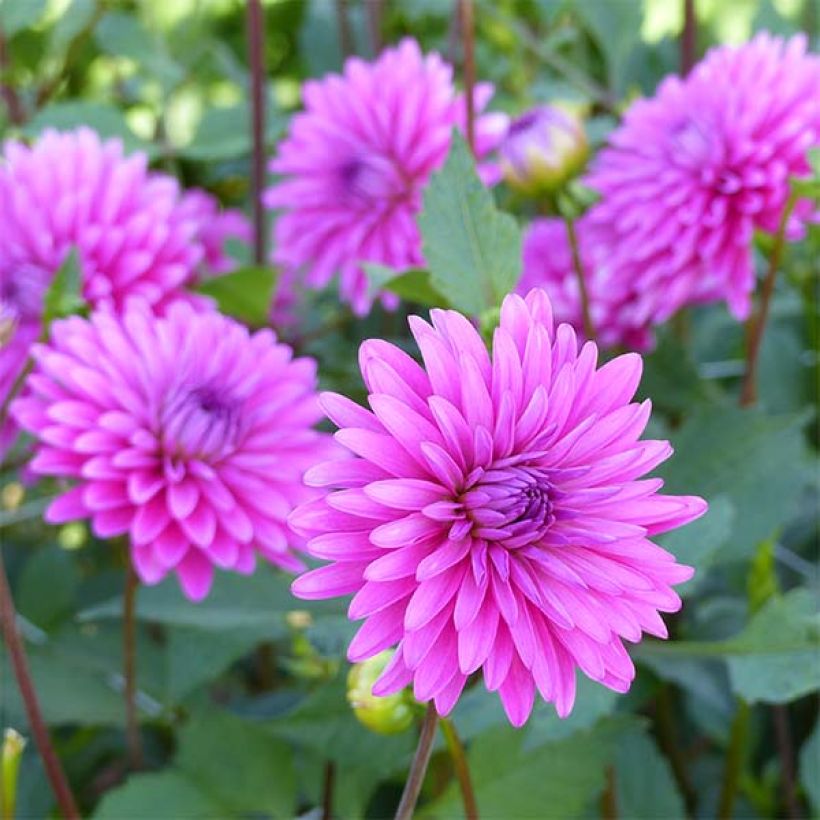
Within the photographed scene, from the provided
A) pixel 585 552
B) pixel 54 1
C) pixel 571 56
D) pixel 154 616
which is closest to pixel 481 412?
pixel 585 552

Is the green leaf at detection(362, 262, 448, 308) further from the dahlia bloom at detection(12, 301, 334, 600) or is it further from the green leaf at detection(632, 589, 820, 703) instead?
the green leaf at detection(632, 589, 820, 703)

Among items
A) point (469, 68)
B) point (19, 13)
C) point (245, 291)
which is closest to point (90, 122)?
point (19, 13)

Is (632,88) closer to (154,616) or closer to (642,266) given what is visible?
(642,266)

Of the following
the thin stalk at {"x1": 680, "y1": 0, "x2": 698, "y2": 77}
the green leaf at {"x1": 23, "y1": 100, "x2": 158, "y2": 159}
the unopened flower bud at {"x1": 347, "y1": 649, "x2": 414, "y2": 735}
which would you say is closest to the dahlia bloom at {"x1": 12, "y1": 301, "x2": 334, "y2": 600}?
the unopened flower bud at {"x1": 347, "y1": 649, "x2": 414, "y2": 735}

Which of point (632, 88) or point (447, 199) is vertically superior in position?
point (447, 199)

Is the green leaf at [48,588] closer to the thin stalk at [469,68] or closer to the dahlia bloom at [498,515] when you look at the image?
the thin stalk at [469,68]

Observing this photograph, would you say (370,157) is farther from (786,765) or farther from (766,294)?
(786,765)
